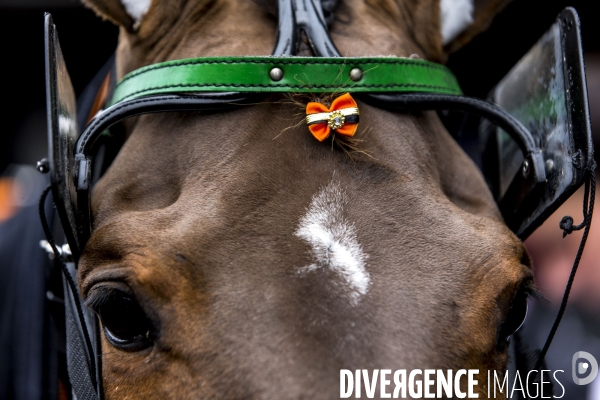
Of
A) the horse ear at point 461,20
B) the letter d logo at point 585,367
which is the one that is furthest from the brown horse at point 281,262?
the letter d logo at point 585,367

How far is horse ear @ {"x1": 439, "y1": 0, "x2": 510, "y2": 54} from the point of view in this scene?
207 centimetres

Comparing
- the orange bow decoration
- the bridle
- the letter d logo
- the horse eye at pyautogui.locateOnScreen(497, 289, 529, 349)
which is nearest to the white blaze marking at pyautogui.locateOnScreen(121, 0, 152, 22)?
the bridle

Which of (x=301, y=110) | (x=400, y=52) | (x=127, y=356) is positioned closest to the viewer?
(x=127, y=356)

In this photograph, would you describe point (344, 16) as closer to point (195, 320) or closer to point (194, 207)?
point (194, 207)

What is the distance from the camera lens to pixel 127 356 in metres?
1.32

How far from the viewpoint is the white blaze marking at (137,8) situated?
5.82 ft

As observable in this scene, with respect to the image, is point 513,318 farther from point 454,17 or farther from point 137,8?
point 137,8

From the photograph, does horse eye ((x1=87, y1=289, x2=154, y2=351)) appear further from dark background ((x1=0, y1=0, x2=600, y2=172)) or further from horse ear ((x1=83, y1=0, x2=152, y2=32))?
dark background ((x1=0, y1=0, x2=600, y2=172))

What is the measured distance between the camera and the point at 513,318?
1424 millimetres

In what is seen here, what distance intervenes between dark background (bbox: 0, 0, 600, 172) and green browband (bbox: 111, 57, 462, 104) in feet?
2.80

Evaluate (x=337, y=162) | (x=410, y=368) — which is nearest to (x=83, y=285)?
(x=337, y=162)

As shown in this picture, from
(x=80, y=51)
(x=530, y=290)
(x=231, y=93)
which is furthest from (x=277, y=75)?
(x=80, y=51)

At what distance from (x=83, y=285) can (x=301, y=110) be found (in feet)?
2.08

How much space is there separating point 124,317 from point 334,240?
1.54 feet
